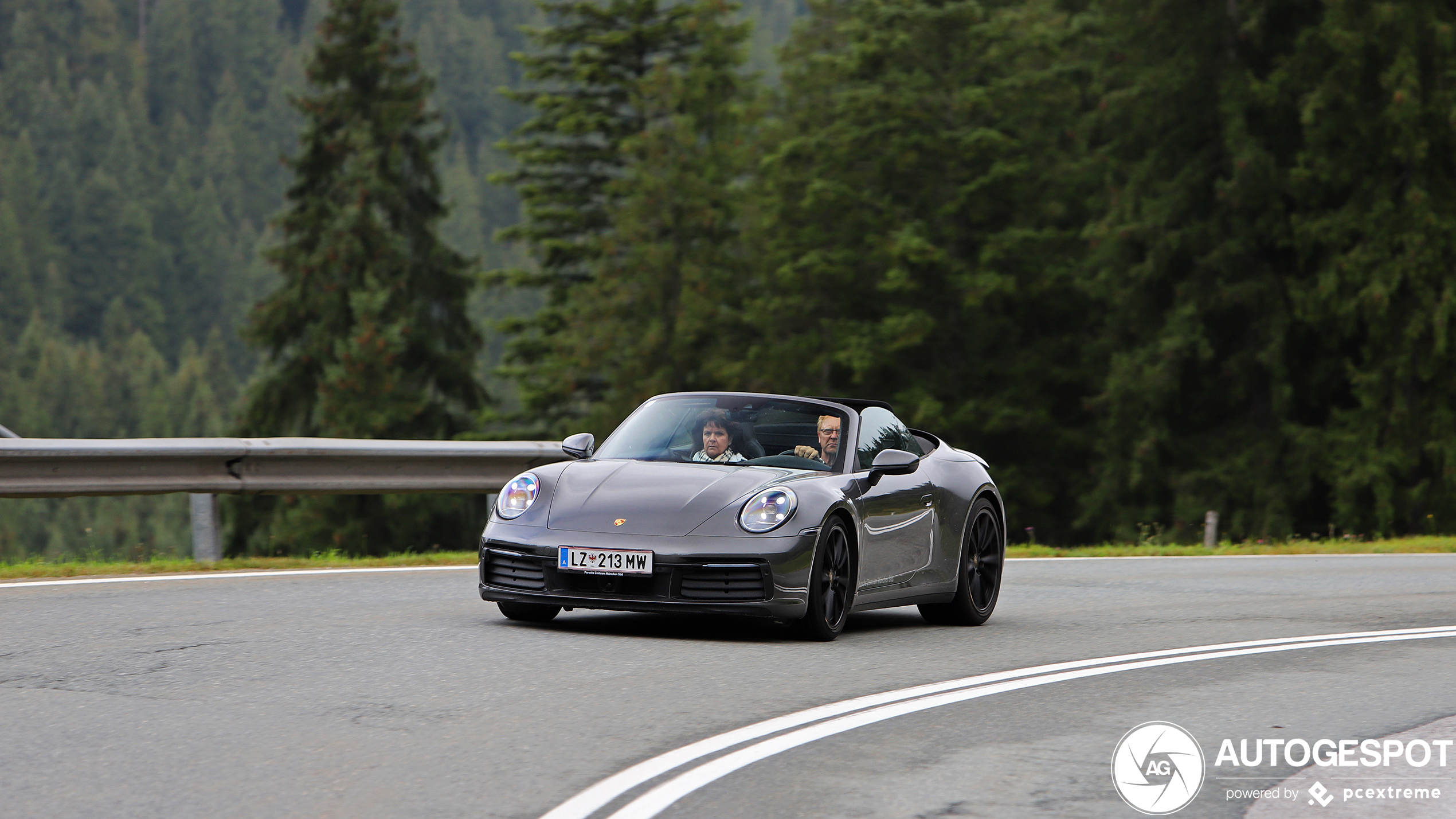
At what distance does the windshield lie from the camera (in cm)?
990

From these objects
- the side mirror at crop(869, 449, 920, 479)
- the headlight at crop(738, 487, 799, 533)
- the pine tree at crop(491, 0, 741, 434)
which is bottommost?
the headlight at crop(738, 487, 799, 533)

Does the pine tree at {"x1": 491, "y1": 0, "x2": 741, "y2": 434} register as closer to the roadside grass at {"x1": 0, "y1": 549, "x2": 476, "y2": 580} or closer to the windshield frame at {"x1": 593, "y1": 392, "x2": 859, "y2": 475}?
the roadside grass at {"x1": 0, "y1": 549, "x2": 476, "y2": 580}

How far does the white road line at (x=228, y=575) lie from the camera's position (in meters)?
11.2

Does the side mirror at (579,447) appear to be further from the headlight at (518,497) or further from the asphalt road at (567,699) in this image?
the asphalt road at (567,699)

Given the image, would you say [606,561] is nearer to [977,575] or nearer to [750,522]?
[750,522]

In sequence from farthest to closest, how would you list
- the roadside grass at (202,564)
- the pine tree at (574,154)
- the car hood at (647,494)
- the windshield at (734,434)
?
the pine tree at (574,154)
the roadside grass at (202,564)
the windshield at (734,434)
the car hood at (647,494)

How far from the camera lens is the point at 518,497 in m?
9.37

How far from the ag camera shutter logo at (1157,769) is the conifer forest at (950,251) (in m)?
21.4

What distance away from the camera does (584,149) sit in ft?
170

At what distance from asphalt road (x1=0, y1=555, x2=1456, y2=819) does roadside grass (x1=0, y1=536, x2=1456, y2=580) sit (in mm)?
1247

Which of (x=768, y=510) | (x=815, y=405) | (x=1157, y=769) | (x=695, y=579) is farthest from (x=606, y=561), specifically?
(x=1157, y=769)

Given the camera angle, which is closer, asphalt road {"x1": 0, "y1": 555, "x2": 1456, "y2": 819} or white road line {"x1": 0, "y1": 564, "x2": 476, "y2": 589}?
asphalt road {"x1": 0, "y1": 555, "x2": 1456, "y2": 819}

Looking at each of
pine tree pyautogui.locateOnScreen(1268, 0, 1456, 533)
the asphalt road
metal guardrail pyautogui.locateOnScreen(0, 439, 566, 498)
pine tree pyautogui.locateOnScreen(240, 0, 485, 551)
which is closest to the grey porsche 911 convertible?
the asphalt road

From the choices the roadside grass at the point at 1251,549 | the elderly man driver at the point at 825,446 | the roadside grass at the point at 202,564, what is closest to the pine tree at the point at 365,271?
the roadside grass at the point at 1251,549
